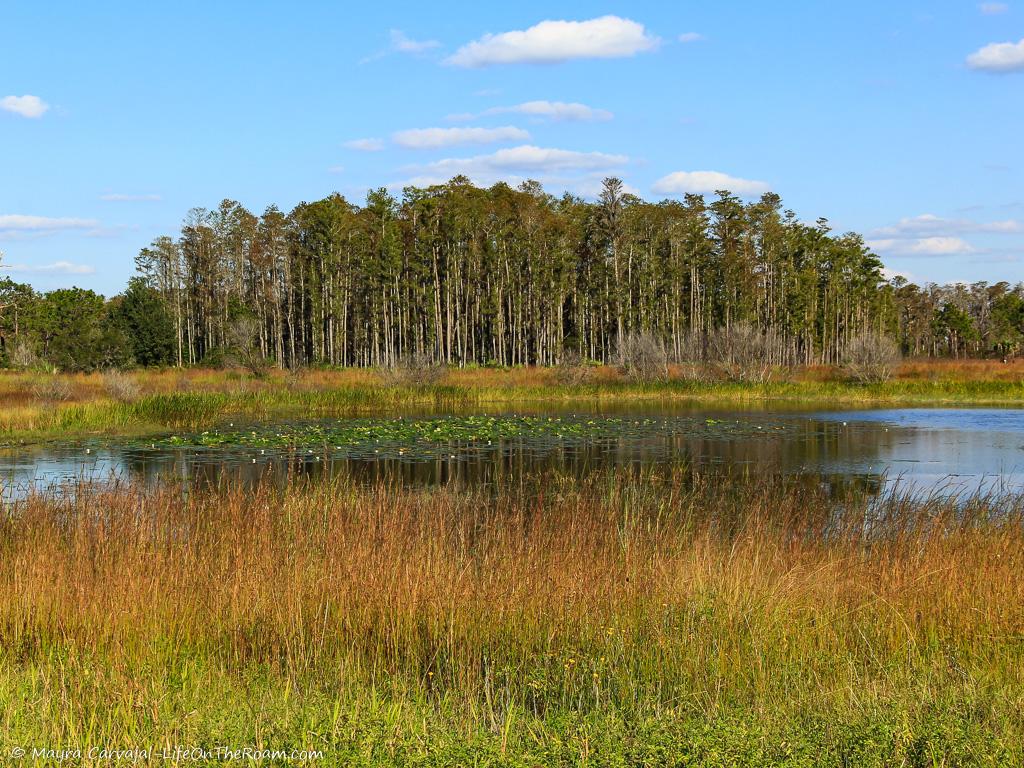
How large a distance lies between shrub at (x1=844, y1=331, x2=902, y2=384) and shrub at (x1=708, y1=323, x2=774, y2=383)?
4.61 m

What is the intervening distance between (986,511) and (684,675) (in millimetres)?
5938

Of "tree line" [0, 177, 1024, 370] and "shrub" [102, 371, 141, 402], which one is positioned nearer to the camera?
"shrub" [102, 371, 141, 402]

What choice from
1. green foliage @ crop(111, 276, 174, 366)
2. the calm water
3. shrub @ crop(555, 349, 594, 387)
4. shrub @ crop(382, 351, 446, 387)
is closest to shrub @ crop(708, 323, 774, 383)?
shrub @ crop(555, 349, 594, 387)

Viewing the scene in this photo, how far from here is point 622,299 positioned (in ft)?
219

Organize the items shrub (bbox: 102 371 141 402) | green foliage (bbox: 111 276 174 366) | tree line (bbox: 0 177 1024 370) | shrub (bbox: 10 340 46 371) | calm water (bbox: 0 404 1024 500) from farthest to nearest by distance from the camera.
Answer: tree line (bbox: 0 177 1024 370)
green foliage (bbox: 111 276 174 366)
shrub (bbox: 10 340 46 371)
shrub (bbox: 102 371 141 402)
calm water (bbox: 0 404 1024 500)

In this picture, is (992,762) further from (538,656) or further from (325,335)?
(325,335)

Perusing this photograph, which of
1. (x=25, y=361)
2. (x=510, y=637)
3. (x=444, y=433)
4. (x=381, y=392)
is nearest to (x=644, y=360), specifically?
(x=381, y=392)

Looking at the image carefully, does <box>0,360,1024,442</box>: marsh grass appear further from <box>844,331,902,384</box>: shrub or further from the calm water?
the calm water

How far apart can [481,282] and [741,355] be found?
1265 inches

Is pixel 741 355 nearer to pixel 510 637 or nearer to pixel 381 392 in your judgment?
pixel 381 392

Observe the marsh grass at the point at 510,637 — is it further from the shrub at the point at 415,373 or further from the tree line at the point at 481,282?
the tree line at the point at 481,282

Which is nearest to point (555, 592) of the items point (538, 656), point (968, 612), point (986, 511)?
point (538, 656)

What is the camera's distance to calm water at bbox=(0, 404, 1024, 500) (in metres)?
17.4

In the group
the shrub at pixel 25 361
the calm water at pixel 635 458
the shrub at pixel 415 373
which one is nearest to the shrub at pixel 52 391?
the calm water at pixel 635 458
